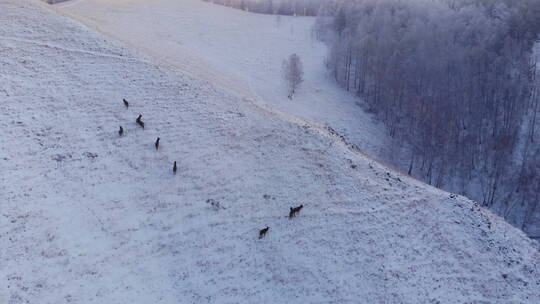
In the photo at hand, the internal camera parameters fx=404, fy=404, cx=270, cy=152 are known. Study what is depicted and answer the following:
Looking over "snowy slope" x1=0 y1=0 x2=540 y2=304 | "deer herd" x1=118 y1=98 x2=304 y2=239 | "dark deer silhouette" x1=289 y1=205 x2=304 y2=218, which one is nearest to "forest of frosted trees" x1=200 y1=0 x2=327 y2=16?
"snowy slope" x1=0 y1=0 x2=540 y2=304

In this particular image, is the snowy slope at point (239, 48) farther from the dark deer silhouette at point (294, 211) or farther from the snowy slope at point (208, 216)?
the dark deer silhouette at point (294, 211)

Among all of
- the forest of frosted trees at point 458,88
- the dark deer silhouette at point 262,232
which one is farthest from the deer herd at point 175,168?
the forest of frosted trees at point 458,88

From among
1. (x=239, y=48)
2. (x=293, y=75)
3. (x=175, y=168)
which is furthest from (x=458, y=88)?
(x=175, y=168)

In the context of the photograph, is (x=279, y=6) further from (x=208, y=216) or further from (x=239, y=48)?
(x=208, y=216)

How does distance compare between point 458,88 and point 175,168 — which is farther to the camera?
point 458,88

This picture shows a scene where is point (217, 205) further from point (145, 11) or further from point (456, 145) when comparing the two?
point (145, 11)
